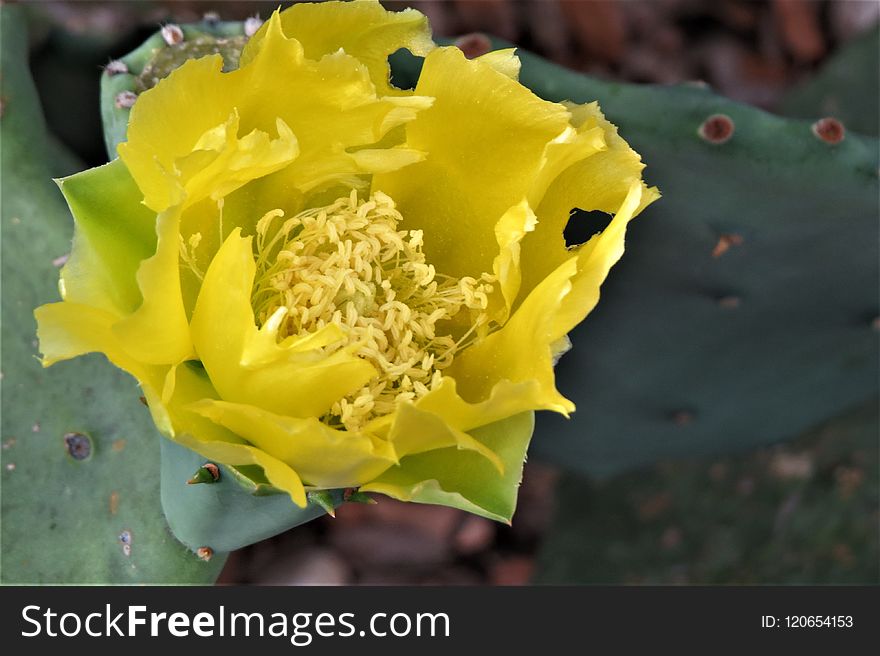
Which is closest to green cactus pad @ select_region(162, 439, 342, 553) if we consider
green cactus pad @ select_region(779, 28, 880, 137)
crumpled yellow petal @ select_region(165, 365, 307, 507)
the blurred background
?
crumpled yellow petal @ select_region(165, 365, 307, 507)

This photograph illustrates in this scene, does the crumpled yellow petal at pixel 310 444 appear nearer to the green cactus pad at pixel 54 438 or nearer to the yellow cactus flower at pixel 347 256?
the yellow cactus flower at pixel 347 256

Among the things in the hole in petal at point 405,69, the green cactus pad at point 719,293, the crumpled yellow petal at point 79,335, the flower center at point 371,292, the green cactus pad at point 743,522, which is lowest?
the green cactus pad at point 743,522

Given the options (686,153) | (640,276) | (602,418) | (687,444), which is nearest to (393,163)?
(686,153)

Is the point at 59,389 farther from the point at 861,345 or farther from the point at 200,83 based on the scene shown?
the point at 861,345

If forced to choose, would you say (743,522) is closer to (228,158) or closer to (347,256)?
(347,256)

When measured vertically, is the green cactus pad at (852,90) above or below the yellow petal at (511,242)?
below

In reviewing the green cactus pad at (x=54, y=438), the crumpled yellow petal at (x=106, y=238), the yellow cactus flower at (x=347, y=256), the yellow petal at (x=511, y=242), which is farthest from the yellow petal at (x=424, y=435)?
the green cactus pad at (x=54, y=438)

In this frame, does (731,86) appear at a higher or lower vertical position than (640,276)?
lower

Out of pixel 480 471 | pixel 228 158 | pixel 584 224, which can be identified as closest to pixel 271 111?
pixel 228 158
